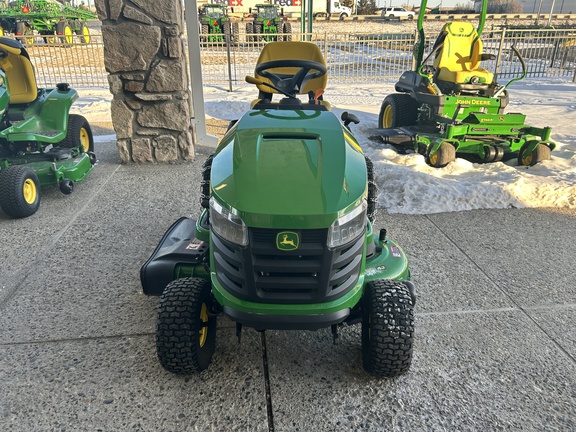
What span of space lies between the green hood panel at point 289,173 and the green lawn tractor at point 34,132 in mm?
2674

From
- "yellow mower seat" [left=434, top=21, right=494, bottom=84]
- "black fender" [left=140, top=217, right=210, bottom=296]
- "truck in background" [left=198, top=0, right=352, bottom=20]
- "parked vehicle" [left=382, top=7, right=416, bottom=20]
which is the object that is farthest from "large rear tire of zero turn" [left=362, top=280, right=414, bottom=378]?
"parked vehicle" [left=382, top=7, right=416, bottom=20]

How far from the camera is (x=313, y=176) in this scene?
1.98 meters

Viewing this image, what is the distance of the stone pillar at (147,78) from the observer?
16.5ft

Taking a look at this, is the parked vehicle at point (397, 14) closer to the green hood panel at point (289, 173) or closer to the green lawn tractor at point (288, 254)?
the green hood panel at point (289, 173)

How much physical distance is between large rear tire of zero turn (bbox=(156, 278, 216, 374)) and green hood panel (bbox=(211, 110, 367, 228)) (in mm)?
487

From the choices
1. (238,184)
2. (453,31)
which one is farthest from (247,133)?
(453,31)

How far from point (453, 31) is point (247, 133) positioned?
16.3 ft

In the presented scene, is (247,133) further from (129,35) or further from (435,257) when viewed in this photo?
(129,35)

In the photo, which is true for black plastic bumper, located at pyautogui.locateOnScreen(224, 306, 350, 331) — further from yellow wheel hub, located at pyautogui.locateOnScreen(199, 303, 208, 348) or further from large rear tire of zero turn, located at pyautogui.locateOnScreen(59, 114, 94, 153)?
large rear tire of zero turn, located at pyautogui.locateOnScreen(59, 114, 94, 153)

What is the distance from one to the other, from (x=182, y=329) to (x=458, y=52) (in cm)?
568

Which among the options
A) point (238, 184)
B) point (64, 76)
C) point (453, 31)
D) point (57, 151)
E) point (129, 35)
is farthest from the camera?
point (64, 76)

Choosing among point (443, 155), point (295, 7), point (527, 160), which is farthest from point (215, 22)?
point (295, 7)

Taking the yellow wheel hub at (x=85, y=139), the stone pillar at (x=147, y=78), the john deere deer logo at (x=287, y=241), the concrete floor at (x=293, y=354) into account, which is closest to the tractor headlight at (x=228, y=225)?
the john deere deer logo at (x=287, y=241)

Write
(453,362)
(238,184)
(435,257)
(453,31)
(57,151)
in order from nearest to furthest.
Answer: (238,184), (453,362), (435,257), (57,151), (453,31)
